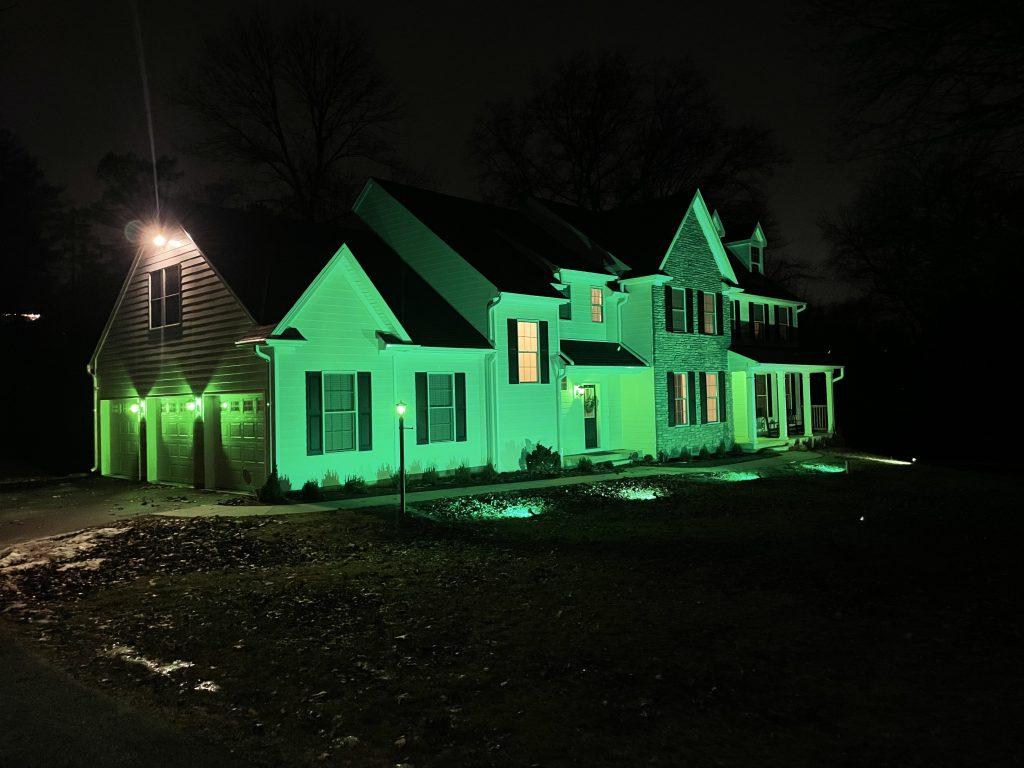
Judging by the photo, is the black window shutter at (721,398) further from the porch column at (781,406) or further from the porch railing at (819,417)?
the porch railing at (819,417)

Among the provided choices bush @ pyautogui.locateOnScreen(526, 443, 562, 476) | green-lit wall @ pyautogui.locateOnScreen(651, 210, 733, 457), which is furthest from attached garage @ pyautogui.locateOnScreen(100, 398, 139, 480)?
green-lit wall @ pyautogui.locateOnScreen(651, 210, 733, 457)

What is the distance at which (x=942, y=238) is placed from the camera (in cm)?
1681

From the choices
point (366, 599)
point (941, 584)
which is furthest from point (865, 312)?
point (366, 599)

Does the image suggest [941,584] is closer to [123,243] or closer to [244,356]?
[244,356]

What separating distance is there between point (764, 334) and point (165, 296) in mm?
22076

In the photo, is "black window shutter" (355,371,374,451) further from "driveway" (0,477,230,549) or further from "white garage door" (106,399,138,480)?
"white garage door" (106,399,138,480)

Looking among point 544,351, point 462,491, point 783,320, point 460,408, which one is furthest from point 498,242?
point 783,320

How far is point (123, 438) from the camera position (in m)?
21.6

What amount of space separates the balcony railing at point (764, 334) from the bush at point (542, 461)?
11.3m

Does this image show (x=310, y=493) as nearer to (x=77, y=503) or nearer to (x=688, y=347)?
(x=77, y=503)

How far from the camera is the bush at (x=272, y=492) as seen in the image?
15.9m

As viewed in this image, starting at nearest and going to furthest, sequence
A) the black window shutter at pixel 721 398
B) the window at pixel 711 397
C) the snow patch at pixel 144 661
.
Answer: the snow patch at pixel 144 661 → the window at pixel 711 397 → the black window shutter at pixel 721 398

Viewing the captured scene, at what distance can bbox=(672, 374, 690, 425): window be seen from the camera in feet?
84.7

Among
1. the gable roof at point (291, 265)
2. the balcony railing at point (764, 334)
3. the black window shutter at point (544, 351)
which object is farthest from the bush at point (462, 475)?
the balcony railing at point (764, 334)
